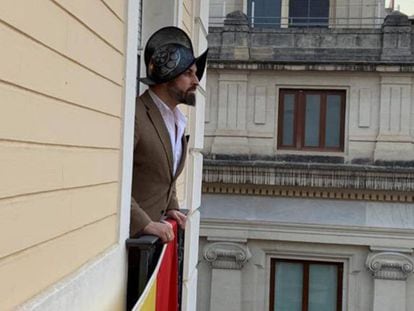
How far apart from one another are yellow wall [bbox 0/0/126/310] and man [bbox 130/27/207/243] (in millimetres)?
421

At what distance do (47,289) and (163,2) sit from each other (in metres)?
3.00

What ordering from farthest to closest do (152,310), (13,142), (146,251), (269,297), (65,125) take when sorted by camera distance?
(269,297) → (146,251) → (152,310) → (65,125) → (13,142)

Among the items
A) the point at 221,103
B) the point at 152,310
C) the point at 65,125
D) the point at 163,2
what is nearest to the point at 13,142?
the point at 65,125

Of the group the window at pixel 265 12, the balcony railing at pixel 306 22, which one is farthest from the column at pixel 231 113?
the window at pixel 265 12

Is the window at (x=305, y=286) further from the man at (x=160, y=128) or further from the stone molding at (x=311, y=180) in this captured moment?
the man at (x=160, y=128)

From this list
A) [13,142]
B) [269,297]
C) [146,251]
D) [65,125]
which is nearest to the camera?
[13,142]

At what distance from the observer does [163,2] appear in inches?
197

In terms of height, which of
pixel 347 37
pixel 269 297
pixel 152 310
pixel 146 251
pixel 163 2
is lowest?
pixel 269 297

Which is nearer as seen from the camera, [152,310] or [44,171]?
[44,171]

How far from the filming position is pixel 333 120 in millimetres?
13914

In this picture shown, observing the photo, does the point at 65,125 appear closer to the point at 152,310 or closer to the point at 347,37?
the point at 152,310

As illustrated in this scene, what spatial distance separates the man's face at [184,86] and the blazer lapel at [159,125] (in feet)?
0.45

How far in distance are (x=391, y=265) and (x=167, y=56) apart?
10.4m

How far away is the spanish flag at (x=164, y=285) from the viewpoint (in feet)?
10.9
